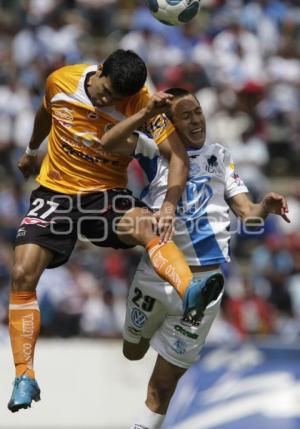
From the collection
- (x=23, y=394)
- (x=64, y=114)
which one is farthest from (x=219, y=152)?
(x=23, y=394)

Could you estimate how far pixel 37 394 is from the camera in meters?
6.72

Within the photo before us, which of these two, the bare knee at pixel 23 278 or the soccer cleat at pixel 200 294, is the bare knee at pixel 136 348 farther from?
the soccer cleat at pixel 200 294

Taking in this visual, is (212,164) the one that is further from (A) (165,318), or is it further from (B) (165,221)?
(A) (165,318)

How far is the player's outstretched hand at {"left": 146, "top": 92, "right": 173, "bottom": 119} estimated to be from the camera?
6.50 m

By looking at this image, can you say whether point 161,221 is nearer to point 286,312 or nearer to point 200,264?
point 200,264

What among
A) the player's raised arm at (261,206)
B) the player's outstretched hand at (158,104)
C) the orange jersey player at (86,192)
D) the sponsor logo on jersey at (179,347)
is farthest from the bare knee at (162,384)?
the player's outstretched hand at (158,104)

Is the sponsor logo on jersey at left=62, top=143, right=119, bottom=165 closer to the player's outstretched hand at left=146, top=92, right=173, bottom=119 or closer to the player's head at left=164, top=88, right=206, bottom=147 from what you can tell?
the player's head at left=164, top=88, right=206, bottom=147

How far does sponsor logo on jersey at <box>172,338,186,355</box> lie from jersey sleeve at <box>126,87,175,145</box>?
4.46 ft

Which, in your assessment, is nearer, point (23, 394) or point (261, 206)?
point (23, 394)

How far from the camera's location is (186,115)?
7074 mm

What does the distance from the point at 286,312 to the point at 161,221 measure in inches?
220

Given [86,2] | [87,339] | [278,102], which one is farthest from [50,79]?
[86,2]

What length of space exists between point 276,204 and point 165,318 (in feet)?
3.83

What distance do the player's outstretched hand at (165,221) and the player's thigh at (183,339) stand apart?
0.66 meters
